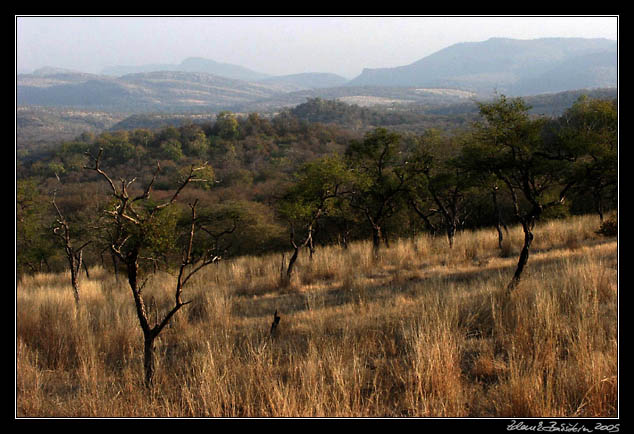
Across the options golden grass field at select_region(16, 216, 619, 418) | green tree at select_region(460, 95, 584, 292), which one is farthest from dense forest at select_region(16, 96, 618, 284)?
golden grass field at select_region(16, 216, 619, 418)

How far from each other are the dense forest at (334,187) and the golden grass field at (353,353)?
1.25 m

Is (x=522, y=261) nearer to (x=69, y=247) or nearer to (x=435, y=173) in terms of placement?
(x=69, y=247)

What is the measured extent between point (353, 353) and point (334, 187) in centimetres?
831

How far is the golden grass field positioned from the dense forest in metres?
1.25

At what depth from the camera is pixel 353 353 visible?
4.12m

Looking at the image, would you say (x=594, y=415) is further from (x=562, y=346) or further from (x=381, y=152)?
(x=381, y=152)

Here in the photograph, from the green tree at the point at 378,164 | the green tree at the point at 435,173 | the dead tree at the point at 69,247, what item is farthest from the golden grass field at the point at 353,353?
the green tree at the point at 378,164

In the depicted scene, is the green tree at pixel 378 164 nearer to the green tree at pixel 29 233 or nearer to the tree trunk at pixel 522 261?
the tree trunk at pixel 522 261

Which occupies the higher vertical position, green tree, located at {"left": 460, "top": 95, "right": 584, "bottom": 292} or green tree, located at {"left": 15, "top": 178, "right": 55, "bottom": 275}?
green tree, located at {"left": 460, "top": 95, "right": 584, "bottom": 292}

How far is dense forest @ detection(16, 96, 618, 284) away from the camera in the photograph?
6934 mm

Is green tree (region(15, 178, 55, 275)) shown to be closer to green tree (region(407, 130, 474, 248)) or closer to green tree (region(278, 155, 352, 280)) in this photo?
green tree (region(278, 155, 352, 280))

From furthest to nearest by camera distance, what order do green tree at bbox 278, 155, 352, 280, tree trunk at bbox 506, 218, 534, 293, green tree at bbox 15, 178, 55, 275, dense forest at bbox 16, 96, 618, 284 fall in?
green tree at bbox 15, 178, 55, 275, green tree at bbox 278, 155, 352, 280, dense forest at bbox 16, 96, 618, 284, tree trunk at bbox 506, 218, 534, 293

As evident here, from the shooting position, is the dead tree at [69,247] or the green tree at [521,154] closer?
the green tree at [521,154]

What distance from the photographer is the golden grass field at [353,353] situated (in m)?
3.21
